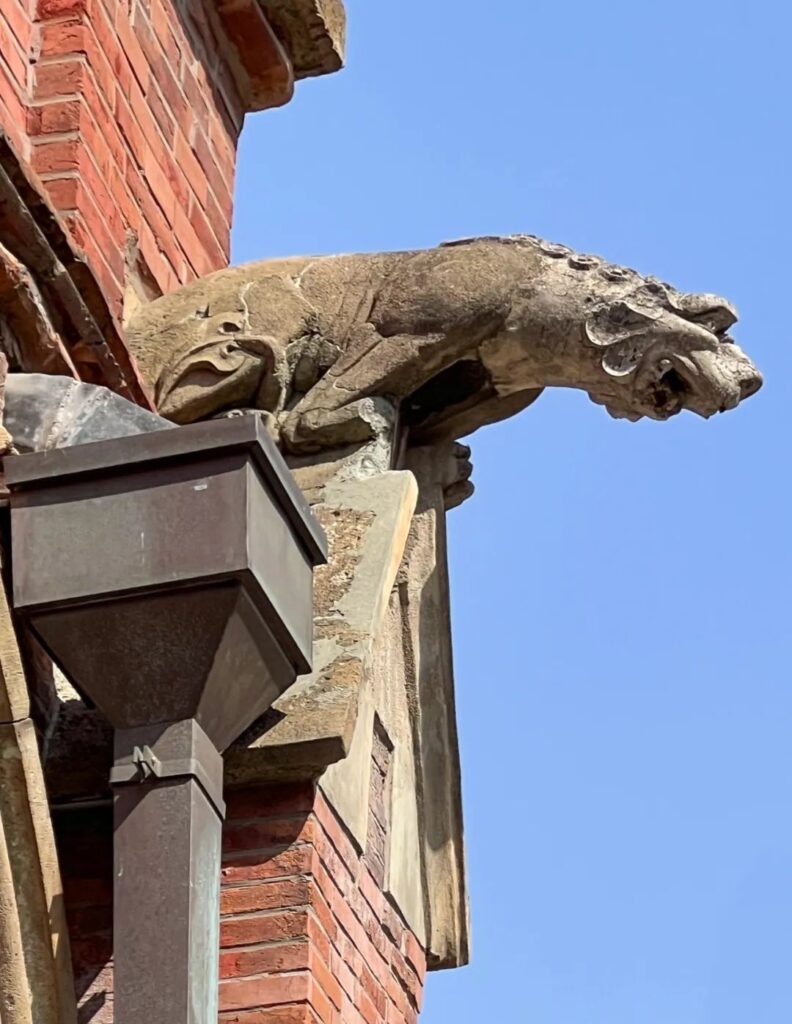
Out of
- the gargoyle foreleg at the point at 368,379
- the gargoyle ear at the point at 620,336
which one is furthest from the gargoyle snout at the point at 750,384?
the gargoyle foreleg at the point at 368,379

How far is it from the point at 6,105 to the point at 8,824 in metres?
1.94

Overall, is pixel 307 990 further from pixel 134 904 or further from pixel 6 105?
pixel 6 105

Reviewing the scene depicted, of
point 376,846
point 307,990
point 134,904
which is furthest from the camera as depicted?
point 376,846

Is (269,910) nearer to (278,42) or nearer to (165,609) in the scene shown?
(165,609)

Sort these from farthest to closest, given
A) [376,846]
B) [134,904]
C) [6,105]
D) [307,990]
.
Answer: [6,105]
[376,846]
[307,990]
[134,904]

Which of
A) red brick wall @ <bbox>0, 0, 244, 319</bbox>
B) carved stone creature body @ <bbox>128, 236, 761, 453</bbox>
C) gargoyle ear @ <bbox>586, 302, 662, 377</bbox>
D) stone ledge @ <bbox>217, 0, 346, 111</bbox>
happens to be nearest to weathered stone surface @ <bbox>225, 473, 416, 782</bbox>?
carved stone creature body @ <bbox>128, 236, 761, 453</bbox>

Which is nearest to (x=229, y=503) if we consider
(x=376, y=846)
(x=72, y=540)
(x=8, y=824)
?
(x=72, y=540)

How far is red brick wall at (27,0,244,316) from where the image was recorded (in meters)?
5.85

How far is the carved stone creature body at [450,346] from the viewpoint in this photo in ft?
18.2

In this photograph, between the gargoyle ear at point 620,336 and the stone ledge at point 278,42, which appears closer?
the gargoyle ear at point 620,336

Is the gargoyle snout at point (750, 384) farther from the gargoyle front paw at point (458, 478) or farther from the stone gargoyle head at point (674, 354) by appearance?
the gargoyle front paw at point (458, 478)

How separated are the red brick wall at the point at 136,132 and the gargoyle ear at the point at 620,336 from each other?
979 mm

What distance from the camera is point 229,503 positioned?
4.43m

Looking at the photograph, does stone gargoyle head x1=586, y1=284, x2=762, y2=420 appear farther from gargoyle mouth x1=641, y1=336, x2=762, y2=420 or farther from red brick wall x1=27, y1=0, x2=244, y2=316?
red brick wall x1=27, y1=0, x2=244, y2=316
